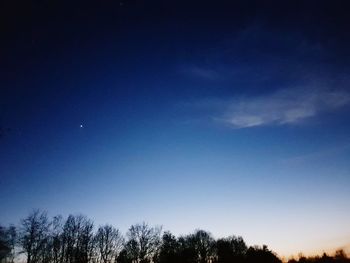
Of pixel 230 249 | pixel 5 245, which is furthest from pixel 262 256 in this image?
pixel 5 245

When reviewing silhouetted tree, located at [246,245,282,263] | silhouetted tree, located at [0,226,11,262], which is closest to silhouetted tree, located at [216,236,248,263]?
silhouetted tree, located at [246,245,282,263]

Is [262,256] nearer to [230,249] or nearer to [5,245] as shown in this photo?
[230,249]

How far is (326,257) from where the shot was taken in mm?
105250

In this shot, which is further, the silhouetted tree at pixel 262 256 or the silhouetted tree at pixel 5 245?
the silhouetted tree at pixel 262 256

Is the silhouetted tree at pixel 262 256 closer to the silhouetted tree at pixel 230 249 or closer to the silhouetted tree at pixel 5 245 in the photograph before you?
the silhouetted tree at pixel 230 249

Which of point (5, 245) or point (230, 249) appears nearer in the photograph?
point (5, 245)

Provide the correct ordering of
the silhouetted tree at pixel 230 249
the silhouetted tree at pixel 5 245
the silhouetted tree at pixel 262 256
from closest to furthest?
the silhouetted tree at pixel 5 245
the silhouetted tree at pixel 262 256
the silhouetted tree at pixel 230 249

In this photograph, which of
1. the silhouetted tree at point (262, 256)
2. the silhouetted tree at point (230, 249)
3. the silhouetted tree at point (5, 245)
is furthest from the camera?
the silhouetted tree at point (230, 249)

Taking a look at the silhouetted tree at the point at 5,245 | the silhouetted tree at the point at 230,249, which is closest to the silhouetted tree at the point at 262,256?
the silhouetted tree at the point at 230,249

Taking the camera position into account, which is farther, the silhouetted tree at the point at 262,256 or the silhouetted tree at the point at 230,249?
the silhouetted tree at the point at 230,249

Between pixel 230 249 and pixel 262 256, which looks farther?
pixel 230 249

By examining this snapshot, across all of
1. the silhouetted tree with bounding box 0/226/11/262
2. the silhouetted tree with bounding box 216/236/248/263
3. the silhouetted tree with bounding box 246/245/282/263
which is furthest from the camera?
the silhouetted tree with bounding box 216/236/248/263

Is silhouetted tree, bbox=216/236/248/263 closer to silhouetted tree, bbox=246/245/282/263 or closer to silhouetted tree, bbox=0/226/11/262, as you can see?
silhouetted tree, bbox=246/245/282/263

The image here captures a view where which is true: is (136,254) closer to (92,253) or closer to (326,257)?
(92,253)
